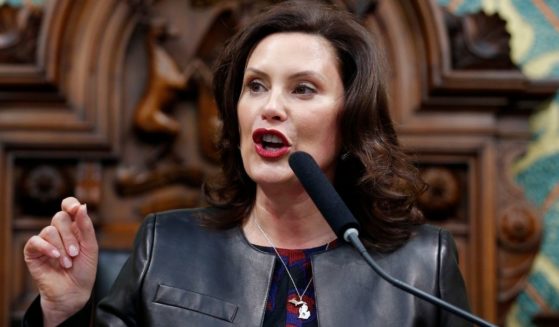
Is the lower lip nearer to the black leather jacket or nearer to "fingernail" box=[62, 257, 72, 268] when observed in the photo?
the black leather jacket

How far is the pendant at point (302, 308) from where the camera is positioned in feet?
5.16

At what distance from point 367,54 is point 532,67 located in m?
1.23

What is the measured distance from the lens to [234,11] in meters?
2.74

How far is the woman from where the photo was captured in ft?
5.08

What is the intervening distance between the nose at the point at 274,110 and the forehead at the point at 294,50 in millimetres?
75

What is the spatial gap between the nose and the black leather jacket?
236mm

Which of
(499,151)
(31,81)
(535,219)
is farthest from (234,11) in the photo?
(535,219)

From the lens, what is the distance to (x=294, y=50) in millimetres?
1629

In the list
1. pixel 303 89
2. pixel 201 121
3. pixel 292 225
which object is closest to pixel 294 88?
pixel 303 89

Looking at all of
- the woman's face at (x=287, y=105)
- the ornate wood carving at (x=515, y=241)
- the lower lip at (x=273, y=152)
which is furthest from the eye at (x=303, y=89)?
the ornate wood carving at (x=515, y=241)

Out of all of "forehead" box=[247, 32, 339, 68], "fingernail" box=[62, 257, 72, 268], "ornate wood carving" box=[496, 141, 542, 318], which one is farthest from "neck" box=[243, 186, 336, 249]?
"ornate wood carving" box=[496, 141, 542, 318]

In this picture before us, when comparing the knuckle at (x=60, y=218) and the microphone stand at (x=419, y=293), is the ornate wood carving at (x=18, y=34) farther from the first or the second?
the microphone stand at (x=419, y=293)

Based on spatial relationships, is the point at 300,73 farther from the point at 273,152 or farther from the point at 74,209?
the point at 74,209

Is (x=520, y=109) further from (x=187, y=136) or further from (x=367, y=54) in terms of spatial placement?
(x=367, y=54)
